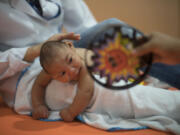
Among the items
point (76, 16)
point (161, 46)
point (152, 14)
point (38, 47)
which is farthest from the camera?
point (76, 16)

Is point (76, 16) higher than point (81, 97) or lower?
higher

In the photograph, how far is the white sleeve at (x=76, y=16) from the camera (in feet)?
2.27

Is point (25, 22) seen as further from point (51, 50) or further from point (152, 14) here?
point (152, 14)

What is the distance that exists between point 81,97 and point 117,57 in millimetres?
252

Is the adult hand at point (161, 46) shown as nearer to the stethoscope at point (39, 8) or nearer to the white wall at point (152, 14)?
the white wall at point (152, 14)

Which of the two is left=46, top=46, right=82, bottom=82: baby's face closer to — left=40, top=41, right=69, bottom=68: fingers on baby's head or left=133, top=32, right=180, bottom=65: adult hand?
left=40, top=41, right=69, bottom=68: fingers on baby's head

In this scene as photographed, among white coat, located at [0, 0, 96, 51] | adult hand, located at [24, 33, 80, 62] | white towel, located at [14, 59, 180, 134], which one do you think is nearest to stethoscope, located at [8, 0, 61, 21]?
white coat, located at [0, 0, 96, 51]

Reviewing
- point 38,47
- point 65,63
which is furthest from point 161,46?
point 38,47

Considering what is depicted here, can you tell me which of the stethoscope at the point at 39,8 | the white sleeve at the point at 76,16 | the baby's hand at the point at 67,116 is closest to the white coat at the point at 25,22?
the stethoscope at the point at 39,8

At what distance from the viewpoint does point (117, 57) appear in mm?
267

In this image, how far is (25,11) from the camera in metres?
0.52

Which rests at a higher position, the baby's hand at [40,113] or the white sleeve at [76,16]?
the white sleeve at [76,16]

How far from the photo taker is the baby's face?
0.40 m

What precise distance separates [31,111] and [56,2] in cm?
36
